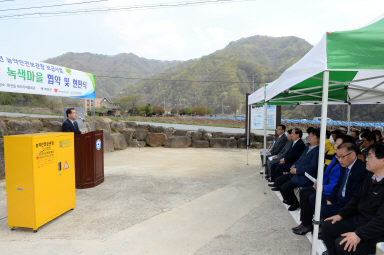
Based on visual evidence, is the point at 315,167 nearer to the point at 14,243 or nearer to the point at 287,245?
the point at 287,245

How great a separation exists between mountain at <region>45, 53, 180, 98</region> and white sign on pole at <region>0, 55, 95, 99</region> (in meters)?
112

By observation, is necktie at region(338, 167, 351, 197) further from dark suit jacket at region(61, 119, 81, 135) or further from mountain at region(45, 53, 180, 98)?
mountain at region(45, 53, 180, 98)

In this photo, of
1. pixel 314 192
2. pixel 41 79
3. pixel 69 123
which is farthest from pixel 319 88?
pixel 41 79

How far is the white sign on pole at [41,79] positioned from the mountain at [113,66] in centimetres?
11230

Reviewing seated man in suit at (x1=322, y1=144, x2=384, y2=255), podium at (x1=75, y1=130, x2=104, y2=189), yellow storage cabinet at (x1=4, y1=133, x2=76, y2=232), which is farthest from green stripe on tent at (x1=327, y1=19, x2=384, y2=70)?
podium at (x1=75, y1=130, x2=104, y2=189)

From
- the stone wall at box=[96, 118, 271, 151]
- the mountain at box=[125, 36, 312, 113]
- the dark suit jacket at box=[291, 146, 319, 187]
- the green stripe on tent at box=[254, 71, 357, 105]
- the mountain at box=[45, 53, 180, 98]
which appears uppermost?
the mountain at box=[45, 53, 180, 98]

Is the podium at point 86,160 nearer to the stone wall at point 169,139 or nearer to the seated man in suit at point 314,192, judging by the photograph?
the seated man in suit at point 314,192

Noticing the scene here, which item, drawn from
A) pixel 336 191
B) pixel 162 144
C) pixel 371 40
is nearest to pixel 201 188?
pixel 336 191

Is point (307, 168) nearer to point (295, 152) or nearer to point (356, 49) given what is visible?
point (295, 152)

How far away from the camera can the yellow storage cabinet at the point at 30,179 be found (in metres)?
3.14

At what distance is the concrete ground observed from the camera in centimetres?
287

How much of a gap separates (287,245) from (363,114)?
43.3 meters

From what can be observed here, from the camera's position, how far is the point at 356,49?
208 cm

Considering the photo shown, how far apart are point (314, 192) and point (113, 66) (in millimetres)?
149110
